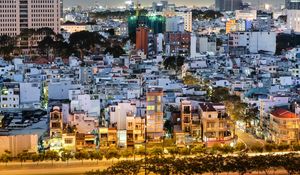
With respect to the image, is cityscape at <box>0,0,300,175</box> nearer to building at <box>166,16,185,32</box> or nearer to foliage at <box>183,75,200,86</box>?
foliage at <box>183,75,200,86</box>

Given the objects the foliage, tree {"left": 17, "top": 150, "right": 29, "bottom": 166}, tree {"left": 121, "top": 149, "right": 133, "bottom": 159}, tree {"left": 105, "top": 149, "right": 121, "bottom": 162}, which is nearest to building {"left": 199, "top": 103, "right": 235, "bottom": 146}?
tree {"left": 121, "top": 149, "right": 133, "bottom": 159}

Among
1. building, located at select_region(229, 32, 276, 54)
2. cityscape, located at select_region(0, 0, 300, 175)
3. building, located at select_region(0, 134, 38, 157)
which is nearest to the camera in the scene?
Answer: cityscape, located at select_region(0, 0, 300, 175)

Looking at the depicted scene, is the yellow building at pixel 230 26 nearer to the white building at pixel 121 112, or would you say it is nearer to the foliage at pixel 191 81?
the foliage at pixel 191 81

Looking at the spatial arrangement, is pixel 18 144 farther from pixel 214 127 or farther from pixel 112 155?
pixel 214 127

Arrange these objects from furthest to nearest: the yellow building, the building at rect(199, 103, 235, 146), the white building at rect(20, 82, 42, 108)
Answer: the yellow building → the white building at rect(20, 82, 42, 108) → the building at rect(199, 103, 235, 146)

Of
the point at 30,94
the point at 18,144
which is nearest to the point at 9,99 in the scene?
the point at 30,94

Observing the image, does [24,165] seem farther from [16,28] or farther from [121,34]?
[121,34]

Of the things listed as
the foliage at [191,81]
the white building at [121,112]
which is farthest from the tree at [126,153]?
the foliage at [191,81]
